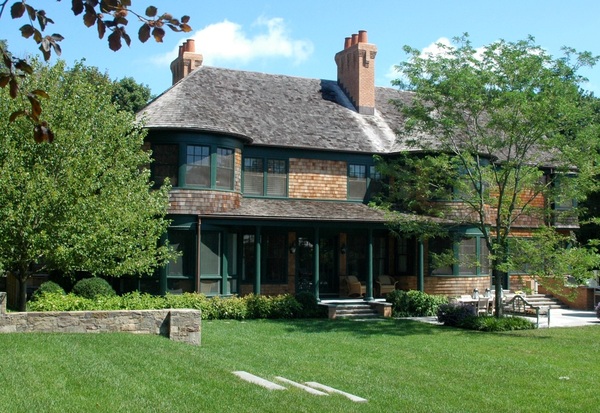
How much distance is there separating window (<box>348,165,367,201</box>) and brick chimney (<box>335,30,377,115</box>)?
3.13 meters

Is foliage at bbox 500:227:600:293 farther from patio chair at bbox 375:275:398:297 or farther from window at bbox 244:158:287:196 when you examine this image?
window at bbox 244:158:287:196

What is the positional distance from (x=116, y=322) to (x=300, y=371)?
14.9 feet

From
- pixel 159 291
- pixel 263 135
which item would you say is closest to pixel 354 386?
pixel 159 291

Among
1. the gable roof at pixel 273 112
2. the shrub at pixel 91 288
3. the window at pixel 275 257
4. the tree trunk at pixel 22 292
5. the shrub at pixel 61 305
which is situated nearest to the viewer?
the shrub at pixel 61 305

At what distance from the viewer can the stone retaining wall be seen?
14.2m

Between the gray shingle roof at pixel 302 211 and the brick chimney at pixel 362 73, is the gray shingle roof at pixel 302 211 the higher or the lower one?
the lower one

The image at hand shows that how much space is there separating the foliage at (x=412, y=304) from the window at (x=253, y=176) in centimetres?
577

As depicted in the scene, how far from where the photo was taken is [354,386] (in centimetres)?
1068

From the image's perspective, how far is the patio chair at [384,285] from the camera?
25.7 metres

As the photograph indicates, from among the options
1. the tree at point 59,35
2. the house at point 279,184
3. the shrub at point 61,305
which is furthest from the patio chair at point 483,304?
the tree at point 59,35

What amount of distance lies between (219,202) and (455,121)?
7708 millimetres

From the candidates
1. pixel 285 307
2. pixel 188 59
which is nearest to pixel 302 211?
pixel 285 307

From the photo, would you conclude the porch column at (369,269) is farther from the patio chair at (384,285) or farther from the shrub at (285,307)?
the shrub at (285,307)

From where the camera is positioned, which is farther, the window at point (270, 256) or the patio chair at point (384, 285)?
the patio chair at point (384, 285)
